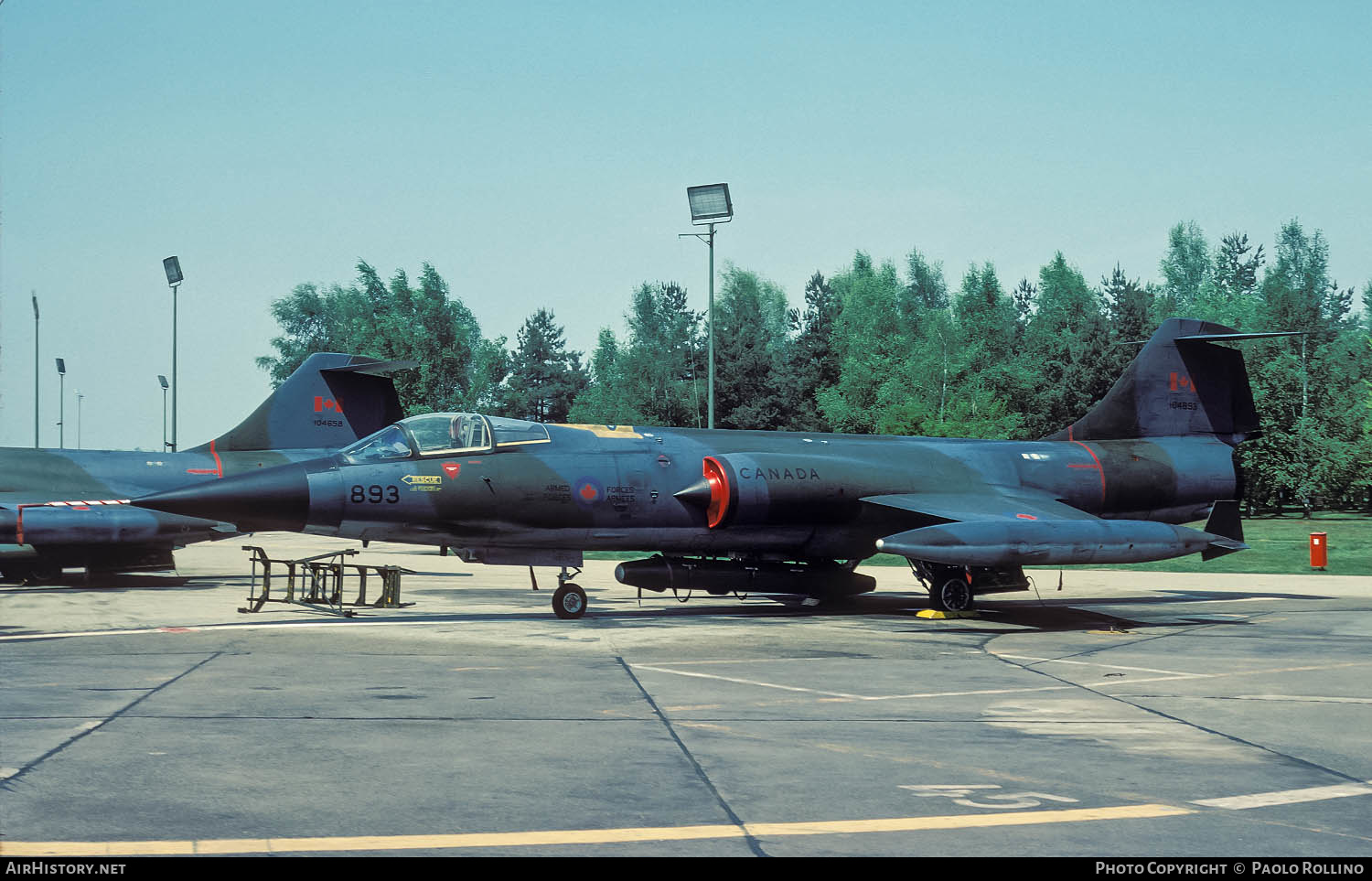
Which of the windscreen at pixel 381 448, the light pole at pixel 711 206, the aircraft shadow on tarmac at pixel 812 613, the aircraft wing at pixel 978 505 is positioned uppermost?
the light pole at pixel 711 206

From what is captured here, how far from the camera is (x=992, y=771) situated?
7477 mm

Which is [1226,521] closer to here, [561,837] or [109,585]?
[561,837]

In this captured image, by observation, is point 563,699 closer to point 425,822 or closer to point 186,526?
point 425,822

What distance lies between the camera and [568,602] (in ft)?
57.1

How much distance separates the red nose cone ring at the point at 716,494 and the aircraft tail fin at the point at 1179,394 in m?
7.44

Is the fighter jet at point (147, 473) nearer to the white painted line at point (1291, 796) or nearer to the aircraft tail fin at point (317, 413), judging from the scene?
the aircraft tail fin at point (317, 413)

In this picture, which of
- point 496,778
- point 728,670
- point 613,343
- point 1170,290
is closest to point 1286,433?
point 1170,290

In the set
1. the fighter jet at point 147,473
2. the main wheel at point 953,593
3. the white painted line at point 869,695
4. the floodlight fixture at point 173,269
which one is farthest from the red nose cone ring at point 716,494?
the floodlight fixture at point 173,269

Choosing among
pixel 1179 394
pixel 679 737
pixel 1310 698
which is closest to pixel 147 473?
pixel 679 737

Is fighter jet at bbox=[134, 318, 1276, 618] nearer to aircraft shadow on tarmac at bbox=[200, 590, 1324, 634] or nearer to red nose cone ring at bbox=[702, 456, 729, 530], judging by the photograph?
red nose cone ring at bbox=[702, 456, 729, 530]

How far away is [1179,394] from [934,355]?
55.2 metres

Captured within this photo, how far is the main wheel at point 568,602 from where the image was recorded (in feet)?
56.9
